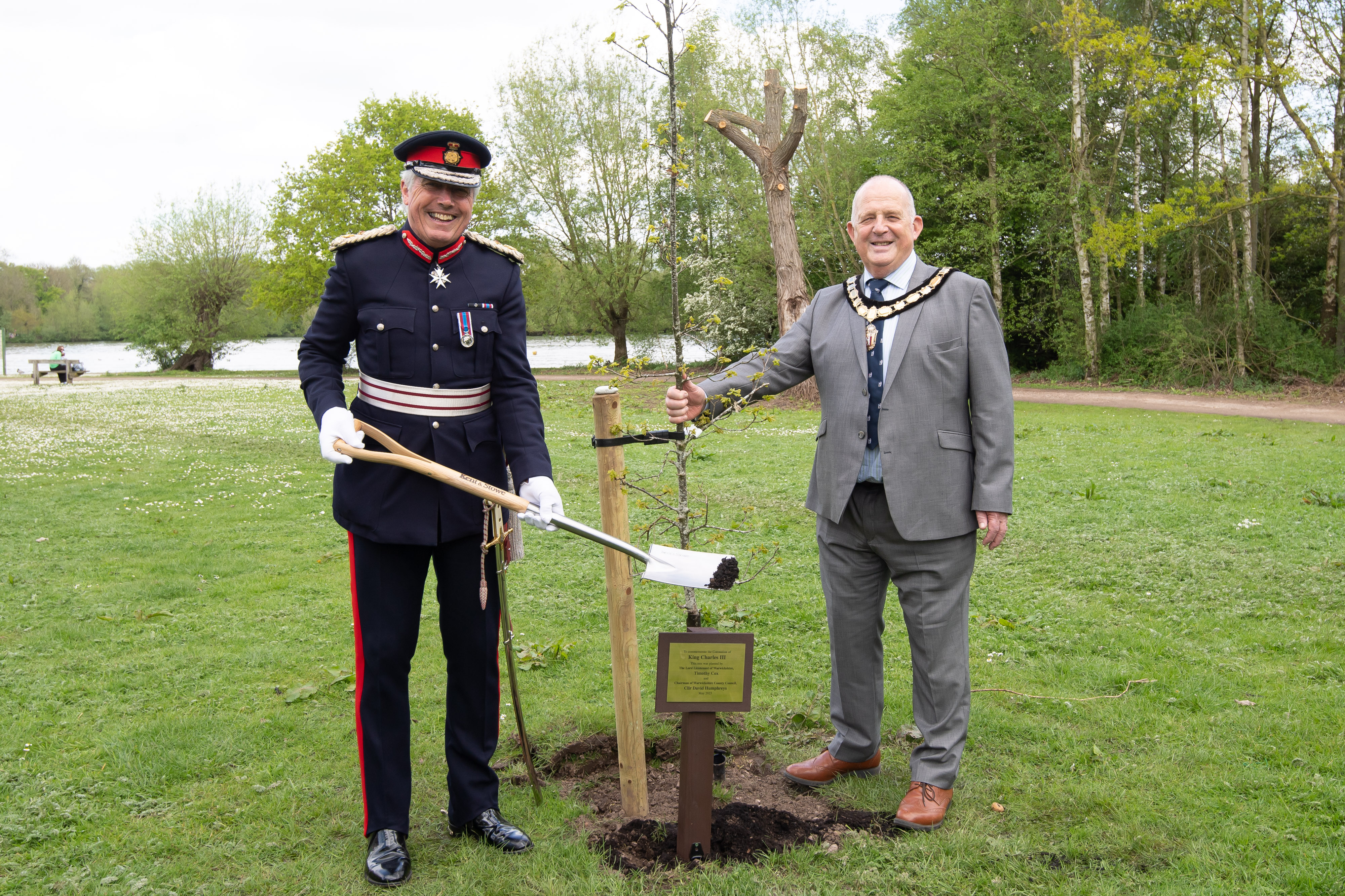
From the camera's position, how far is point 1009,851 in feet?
10.5

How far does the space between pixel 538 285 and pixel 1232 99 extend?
24.6 meters

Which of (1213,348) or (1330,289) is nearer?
(1213,348)

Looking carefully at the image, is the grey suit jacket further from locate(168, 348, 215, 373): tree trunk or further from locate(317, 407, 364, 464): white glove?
locate(168, 348, 215, 373): tree trunk

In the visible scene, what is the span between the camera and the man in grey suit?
3.39 m

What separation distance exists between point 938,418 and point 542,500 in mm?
1456

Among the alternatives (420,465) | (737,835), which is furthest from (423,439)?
(737,835)

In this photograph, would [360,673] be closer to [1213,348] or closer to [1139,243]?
[1139,243]

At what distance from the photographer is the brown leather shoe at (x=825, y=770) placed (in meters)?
3.77

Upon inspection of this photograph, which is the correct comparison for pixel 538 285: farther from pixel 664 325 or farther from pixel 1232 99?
pixel 1232 99

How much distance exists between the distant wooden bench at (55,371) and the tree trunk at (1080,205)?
107 feet

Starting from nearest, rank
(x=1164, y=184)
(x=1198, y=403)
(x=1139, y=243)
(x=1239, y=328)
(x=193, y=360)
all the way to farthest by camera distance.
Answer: (x=1198, y=403)
(x=1139, y=243)
(x=1239, y=328)
(x=1164, y=184)
(x=193, y=360)

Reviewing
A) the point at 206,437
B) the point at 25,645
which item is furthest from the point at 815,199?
the point at 25,645

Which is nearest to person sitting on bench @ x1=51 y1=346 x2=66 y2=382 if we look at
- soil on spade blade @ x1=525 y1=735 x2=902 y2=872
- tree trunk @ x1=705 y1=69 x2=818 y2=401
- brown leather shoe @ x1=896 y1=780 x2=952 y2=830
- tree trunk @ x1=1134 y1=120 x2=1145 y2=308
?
tree trunk @ x1=705 y1=69 x2=818 y2=401

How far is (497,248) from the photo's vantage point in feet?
11.3
